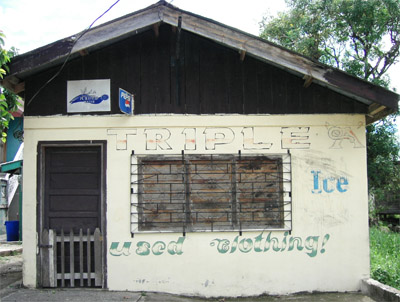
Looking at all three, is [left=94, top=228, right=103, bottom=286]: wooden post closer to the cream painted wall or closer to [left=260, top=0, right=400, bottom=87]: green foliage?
the cream painted wall

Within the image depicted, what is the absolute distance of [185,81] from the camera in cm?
705

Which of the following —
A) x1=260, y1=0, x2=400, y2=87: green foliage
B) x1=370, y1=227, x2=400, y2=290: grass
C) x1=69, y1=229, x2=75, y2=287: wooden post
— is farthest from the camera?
x1=260, y1=0, x2=400, y2=87: green foliage

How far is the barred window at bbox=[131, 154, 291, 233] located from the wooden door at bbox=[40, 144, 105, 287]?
0.66 meters

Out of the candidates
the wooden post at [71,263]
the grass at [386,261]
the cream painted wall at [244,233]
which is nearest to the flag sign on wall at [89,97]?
the cream painted wall at [244,233]

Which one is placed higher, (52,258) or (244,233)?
(244,233)

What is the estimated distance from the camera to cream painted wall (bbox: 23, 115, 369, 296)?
680 cm

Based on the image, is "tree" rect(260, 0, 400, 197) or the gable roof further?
"tree" rect(260, 0, 400, 197)

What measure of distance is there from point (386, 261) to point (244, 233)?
10.9 feet

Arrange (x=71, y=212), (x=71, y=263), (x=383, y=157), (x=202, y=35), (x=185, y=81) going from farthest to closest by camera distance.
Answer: (x=383, y=157) → (x=185, y=81) → (x=71, y=212) → (x=71, y=263) → (x=202, y=35)

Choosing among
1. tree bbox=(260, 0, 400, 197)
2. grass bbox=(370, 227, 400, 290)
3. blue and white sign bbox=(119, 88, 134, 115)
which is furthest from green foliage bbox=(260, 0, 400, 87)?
blue and white sign bbox=(119, 88, 134, 115)

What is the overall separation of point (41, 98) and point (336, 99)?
4.80 meters

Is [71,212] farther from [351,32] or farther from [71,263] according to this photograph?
[351,32]

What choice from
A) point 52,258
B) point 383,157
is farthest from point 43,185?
point 383,157

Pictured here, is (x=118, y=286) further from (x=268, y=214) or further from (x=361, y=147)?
(x=361, y=147)
